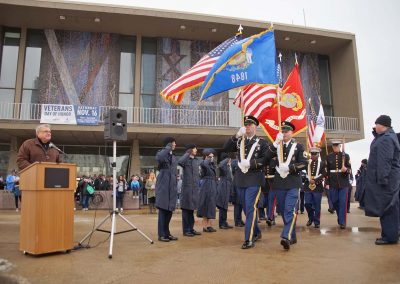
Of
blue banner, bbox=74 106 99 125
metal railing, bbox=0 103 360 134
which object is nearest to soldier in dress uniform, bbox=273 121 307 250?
metal railing, bbox=0 103 360 134

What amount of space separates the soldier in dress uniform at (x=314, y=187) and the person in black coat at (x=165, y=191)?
165 inches

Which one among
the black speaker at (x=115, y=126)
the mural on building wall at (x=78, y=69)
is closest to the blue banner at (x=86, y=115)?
the mural on building wall at (x=78, y=69)

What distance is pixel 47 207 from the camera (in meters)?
5.65

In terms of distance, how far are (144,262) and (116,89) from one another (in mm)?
18339

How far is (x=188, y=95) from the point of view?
22.6m

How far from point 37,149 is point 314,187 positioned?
7123 mm

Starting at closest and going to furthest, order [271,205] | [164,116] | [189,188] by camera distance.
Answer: [189,188], [271,205], [164,116]

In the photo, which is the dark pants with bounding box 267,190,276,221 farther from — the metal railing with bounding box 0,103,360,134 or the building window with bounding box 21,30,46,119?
the building window with bounding box 21,30,46,119

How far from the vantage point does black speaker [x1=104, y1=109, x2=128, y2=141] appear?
21.6 feet

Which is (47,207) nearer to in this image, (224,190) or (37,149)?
(37,149)

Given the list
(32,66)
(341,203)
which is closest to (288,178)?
(341,203)

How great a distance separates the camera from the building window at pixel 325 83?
25.7 metres

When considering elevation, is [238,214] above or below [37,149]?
below

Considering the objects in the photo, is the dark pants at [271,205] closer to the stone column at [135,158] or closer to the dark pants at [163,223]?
the dark pants at [163,223]
